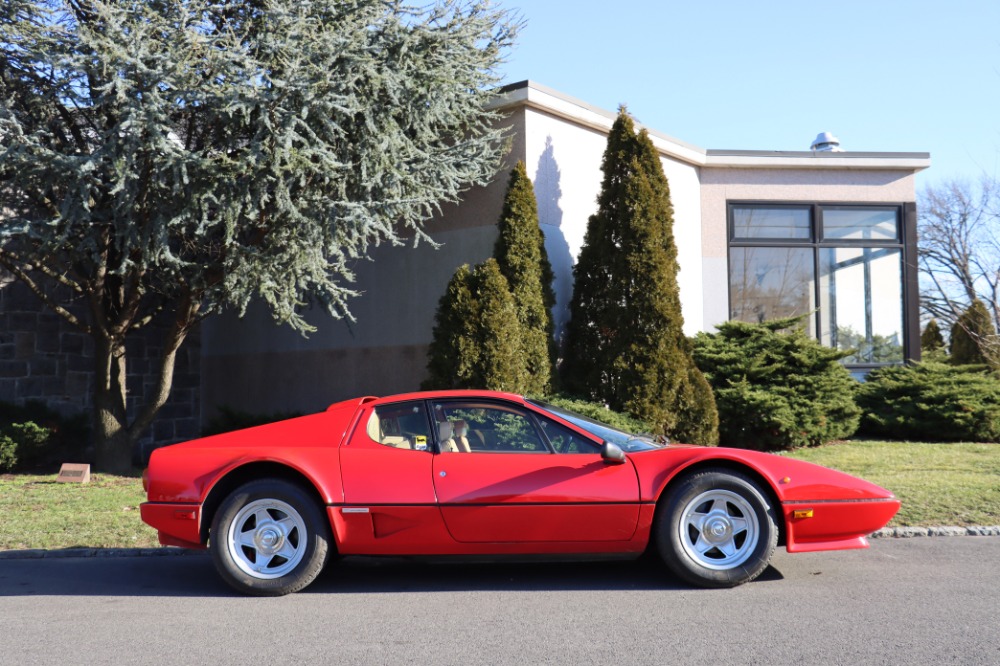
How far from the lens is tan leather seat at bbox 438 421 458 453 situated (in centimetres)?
593

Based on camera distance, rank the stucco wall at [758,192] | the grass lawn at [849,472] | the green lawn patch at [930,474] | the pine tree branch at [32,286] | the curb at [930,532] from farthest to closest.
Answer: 1. the stucco wall at [758,192]
2. the pine tree branch at [32,286]
3. the green lawn patch at [930,474]
4. the grass lawn at [849,472]
5. the curb at [930,532]

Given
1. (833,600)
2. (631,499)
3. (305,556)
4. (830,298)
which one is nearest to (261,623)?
(305,556)

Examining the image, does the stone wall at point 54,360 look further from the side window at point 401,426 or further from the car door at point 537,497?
the car door at point 537,497

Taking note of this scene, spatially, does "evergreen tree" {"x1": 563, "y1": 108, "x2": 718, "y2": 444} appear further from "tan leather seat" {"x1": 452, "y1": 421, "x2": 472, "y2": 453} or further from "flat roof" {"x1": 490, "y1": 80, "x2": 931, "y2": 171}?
"tan leather seat" {"x1": 452, "y1": 421, "x2": 472, "y2": 453}

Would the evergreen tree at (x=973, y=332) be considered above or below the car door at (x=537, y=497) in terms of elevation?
above

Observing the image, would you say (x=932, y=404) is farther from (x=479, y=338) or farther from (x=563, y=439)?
(x=563, y=439)

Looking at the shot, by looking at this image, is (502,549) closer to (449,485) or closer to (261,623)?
(449,485)

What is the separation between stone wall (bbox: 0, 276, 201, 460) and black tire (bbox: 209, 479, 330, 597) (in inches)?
351

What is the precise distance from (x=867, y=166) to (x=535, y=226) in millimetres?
7220

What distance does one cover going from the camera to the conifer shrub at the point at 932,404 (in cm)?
1267

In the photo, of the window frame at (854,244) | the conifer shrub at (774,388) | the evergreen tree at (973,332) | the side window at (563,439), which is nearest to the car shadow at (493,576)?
the side window at (563,439)

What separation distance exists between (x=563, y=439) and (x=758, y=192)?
10.7 m

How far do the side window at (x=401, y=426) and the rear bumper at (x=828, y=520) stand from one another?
241 centimetres

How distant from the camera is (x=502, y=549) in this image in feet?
18.7
